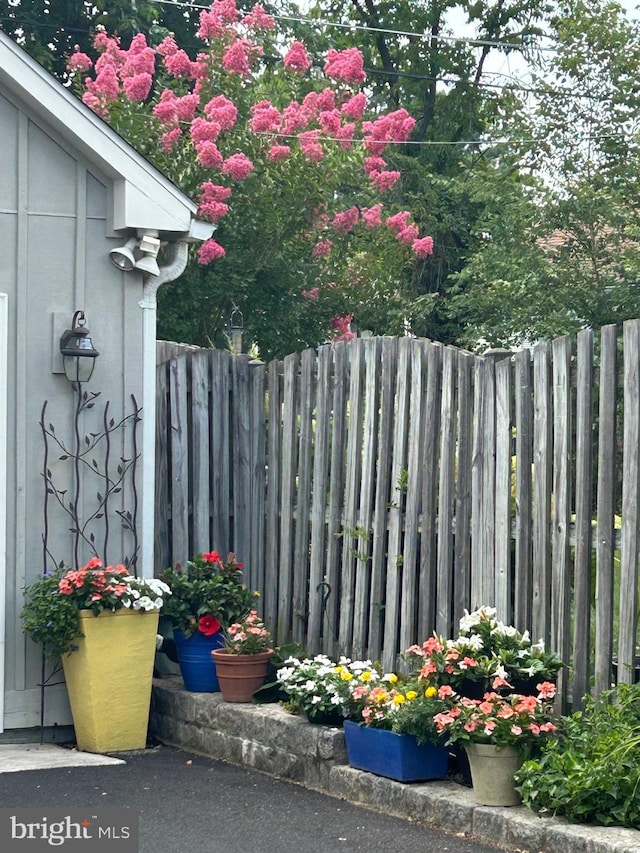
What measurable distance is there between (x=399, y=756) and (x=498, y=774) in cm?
55

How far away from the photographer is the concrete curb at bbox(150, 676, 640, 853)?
15.1 ft

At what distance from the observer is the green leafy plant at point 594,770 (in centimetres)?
459

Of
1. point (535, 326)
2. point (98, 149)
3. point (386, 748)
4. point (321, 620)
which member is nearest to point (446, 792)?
point (386, 748)

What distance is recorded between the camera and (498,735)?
5062 mm

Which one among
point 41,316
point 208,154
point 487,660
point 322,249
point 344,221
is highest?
point 208,154

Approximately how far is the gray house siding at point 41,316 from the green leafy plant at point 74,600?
0.27 metres

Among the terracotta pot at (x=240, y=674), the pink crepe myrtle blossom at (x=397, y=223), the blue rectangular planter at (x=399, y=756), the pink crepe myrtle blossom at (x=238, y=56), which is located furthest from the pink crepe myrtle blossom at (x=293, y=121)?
the blue rectangular planter at (x=399, y=756)

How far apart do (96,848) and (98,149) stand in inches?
157

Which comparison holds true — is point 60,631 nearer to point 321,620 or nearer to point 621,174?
point 321,620

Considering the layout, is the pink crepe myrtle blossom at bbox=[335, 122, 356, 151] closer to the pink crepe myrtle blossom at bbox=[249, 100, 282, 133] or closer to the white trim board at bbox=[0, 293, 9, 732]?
the pink crepe myrtle blossom at bbox=[249, 100, 282, 133]

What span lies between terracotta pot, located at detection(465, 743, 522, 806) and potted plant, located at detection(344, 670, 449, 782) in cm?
31

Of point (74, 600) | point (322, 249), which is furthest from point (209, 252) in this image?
point (74, 600)

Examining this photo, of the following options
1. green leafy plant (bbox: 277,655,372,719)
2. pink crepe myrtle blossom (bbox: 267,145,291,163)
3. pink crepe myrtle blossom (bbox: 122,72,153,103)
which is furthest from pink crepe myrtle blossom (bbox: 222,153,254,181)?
green leafy plant (bbox: 277,655,372,719)

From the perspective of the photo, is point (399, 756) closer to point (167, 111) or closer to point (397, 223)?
point (167, 111)
